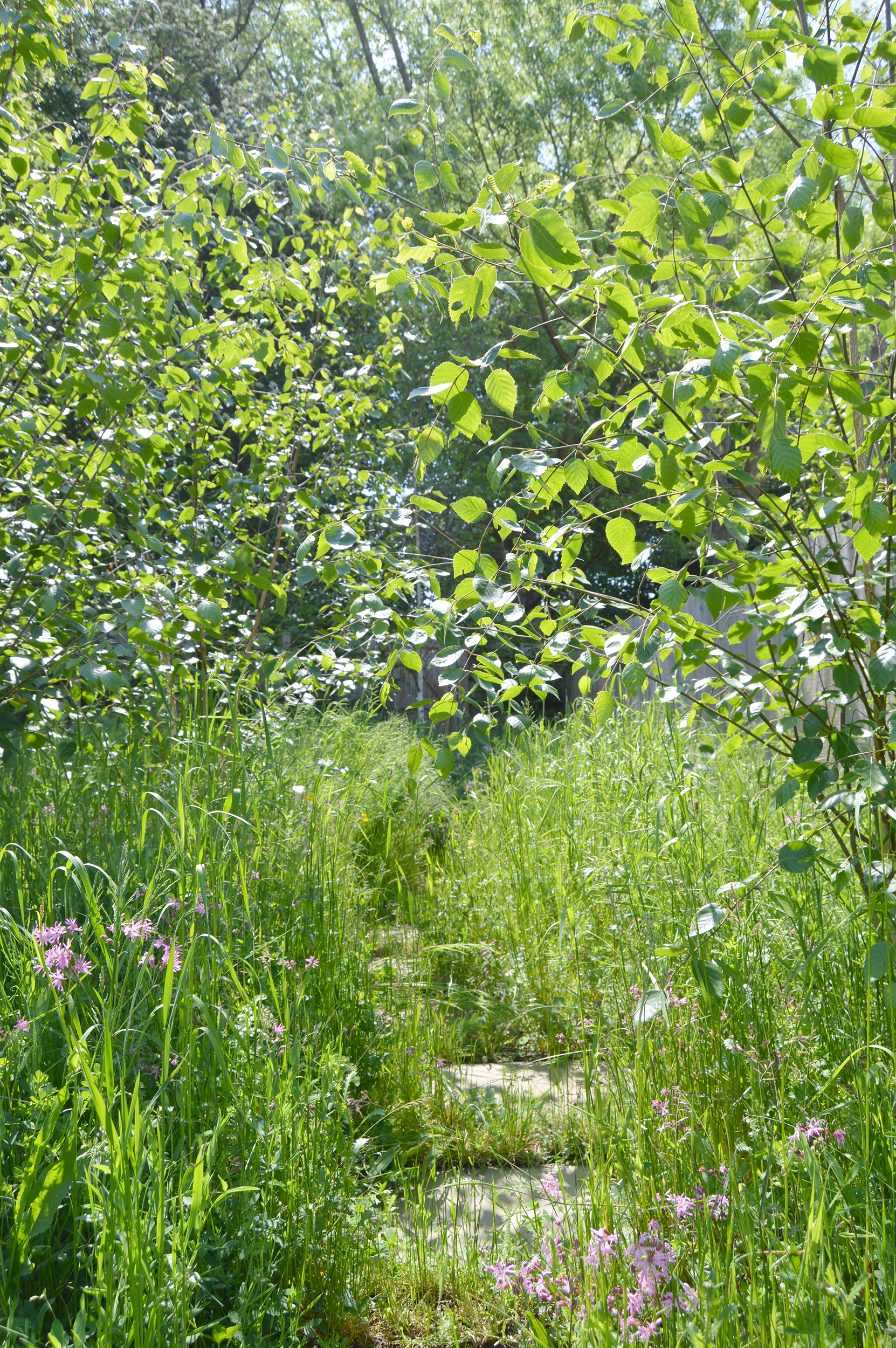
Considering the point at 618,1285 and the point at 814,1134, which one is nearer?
the point at 618,1285

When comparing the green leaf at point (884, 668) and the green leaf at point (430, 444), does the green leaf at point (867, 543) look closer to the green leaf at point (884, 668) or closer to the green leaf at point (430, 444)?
the green leaf at point (884, 668)

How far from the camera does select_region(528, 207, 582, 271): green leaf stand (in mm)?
1205

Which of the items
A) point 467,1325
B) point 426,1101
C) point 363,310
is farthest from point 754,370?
point 363,310

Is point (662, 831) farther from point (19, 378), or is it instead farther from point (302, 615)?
point (302, 615)

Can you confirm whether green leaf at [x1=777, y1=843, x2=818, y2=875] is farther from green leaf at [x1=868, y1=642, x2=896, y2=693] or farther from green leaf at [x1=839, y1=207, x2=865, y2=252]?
green leaf at [x1=839, y1=207, x2=865, y2=252]

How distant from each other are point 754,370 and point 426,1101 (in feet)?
5.86

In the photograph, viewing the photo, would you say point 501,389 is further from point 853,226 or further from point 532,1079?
point 532,1079

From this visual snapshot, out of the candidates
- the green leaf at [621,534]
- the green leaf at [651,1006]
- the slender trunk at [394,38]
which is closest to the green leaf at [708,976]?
the green leaf at [651,1006]

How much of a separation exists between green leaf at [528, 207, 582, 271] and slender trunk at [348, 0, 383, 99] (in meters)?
12.9

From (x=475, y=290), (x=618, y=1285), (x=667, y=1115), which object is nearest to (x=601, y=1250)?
(x=618, y=1285)

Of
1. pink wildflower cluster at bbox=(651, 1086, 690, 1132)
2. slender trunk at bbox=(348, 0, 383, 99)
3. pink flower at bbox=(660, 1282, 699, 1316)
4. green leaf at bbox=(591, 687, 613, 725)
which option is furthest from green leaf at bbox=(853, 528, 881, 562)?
slender trunk at bbox=(348, 0, 383, 99)

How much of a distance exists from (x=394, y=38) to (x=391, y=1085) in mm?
14107

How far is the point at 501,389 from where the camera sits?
4.78 ft

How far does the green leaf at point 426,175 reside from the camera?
5.60ft
